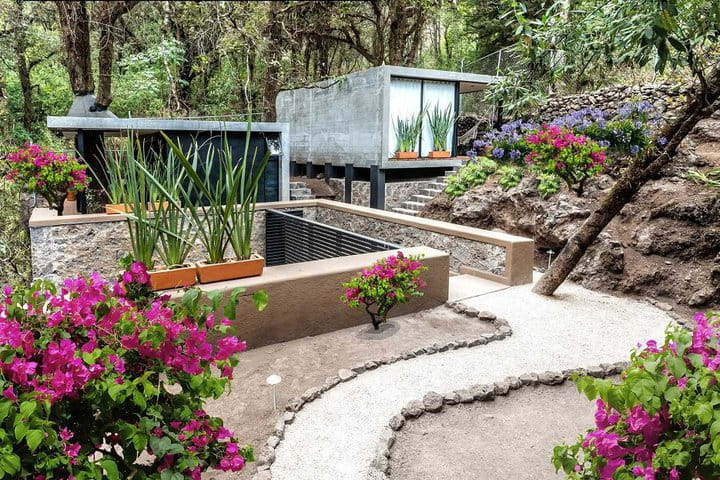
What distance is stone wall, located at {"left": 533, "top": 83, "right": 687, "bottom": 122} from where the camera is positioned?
25.9 ft

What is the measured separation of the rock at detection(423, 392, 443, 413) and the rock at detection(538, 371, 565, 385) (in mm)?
730

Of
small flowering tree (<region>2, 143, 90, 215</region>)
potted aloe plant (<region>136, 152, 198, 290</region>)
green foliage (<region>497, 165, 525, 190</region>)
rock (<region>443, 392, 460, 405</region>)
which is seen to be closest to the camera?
rock (<region>443, 392, 460, 405</region>)

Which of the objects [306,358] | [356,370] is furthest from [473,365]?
[306,358]

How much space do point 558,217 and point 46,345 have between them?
5.96 m

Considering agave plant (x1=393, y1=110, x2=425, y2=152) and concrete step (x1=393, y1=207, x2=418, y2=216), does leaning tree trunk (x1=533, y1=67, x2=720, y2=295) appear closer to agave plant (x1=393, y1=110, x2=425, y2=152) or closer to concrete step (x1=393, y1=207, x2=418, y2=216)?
concrete step (x1=393, y1=207, x2=418, y2=216)

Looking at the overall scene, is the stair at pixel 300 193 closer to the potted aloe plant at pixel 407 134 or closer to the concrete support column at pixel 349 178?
the concrete support column at pixel 349 178

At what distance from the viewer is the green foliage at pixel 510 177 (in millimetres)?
7340

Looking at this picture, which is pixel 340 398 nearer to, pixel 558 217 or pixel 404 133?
pixel 558 217

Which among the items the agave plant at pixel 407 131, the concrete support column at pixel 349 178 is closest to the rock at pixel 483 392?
the agave plant at pixel 407 131

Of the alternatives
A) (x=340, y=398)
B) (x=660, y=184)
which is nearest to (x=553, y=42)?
(x=660, y=184)

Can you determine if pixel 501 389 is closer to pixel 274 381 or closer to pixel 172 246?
pixel 274 381

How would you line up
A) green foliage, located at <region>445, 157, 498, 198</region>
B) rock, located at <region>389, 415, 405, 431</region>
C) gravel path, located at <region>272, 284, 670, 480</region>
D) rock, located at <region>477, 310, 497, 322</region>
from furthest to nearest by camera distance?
1. green foliage, located at <region>445, 157, 498, 198</region>
2. rock, located at <region>477, 310, 497, 322</region>
3. rock, located at <region>389, 415, 405, 431</region>
4. gravel path, located at <region>272, 284, 670, 480</region>

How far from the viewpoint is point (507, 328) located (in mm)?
3957

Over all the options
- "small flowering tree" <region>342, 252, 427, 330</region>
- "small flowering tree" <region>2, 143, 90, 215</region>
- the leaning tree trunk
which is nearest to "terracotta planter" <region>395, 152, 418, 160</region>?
the leaning tree trunk
